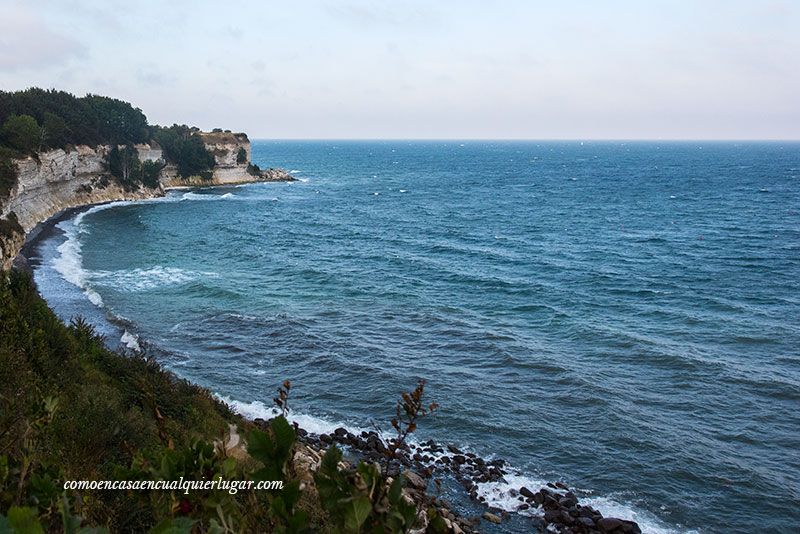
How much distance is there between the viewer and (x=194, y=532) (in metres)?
4.43

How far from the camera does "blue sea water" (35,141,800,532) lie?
66.2ft

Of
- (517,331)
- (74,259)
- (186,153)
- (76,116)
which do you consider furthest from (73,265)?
(186,153)

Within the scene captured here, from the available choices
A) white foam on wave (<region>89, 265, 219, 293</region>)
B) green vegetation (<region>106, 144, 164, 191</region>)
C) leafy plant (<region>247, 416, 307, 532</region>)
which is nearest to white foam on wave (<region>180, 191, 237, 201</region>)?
green vegetation (<region>106, 144, 164, 191</region>)

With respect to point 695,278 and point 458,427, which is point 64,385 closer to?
point 458,427

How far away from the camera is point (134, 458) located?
468 centimetres

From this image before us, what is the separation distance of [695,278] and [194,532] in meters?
45.3

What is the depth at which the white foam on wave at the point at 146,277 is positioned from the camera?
40166 mm

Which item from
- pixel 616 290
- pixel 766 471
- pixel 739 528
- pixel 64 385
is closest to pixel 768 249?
pixel 616 290

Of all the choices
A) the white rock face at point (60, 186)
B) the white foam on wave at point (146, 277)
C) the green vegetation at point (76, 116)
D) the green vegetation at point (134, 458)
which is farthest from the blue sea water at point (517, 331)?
the green vegetation at point (76, 116)

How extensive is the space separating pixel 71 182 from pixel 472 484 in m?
67.7

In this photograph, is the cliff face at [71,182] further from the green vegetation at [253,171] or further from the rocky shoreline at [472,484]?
the rocky shoreline at [472,484]

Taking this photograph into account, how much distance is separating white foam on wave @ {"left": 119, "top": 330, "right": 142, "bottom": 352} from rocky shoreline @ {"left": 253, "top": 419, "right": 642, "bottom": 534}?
31.6ft

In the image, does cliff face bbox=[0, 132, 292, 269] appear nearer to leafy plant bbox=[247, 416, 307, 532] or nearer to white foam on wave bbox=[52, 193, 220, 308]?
white foam on wave bbox=[52, 193, 220, 308]

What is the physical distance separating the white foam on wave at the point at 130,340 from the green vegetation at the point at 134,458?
745 cm
